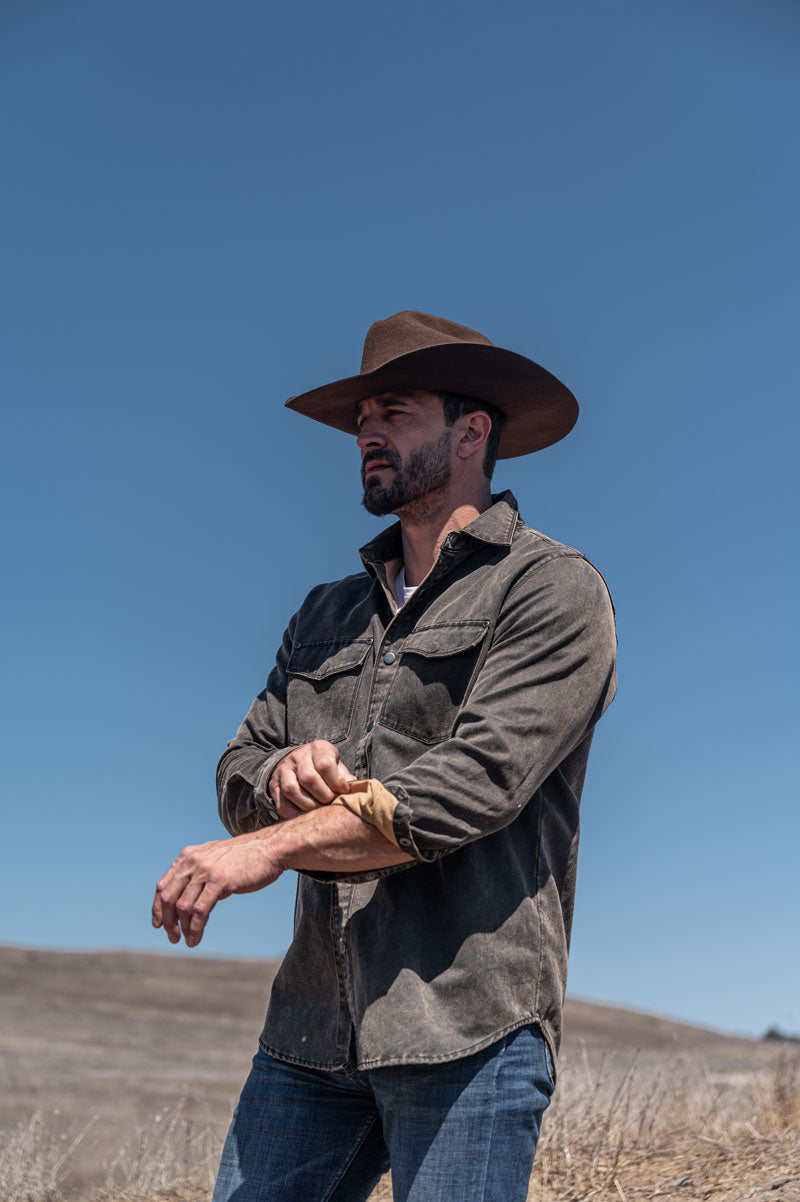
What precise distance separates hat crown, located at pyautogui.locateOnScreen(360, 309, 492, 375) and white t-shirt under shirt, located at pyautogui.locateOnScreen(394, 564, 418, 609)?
2.14 ft

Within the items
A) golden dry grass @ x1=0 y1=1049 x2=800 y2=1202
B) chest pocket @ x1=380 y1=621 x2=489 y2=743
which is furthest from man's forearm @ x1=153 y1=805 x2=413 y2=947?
golden dry grass @ x1=0 y1=1049 x2=800 y2=1202

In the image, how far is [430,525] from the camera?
11.2 feet

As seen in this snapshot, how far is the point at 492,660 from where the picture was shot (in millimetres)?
2857

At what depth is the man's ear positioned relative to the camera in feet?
11.5

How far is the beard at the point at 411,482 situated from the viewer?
3359 millimetres

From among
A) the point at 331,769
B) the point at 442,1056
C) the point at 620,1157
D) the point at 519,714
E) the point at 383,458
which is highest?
the point at 383,458

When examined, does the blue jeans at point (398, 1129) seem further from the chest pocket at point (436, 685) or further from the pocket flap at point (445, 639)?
the pocket flap at point (445, 639)

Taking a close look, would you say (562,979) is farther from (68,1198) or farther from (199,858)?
(68,1198)

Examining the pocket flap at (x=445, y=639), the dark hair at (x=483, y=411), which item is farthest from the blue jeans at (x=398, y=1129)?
the dark hair at (x=483, y=411)

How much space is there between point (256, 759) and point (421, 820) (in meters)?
0.78

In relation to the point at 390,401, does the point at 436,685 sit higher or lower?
lower

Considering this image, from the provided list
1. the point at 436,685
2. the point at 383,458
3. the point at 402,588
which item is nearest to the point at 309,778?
the point at 436,685

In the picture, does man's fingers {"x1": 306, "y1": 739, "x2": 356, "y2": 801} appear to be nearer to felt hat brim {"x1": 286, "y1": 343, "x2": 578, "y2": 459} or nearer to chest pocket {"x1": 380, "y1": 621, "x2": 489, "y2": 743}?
chest pocket {"x1": 380, "y1": 621, "x2": 489, "y2": 743}

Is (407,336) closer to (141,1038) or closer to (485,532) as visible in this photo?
(485,532)
